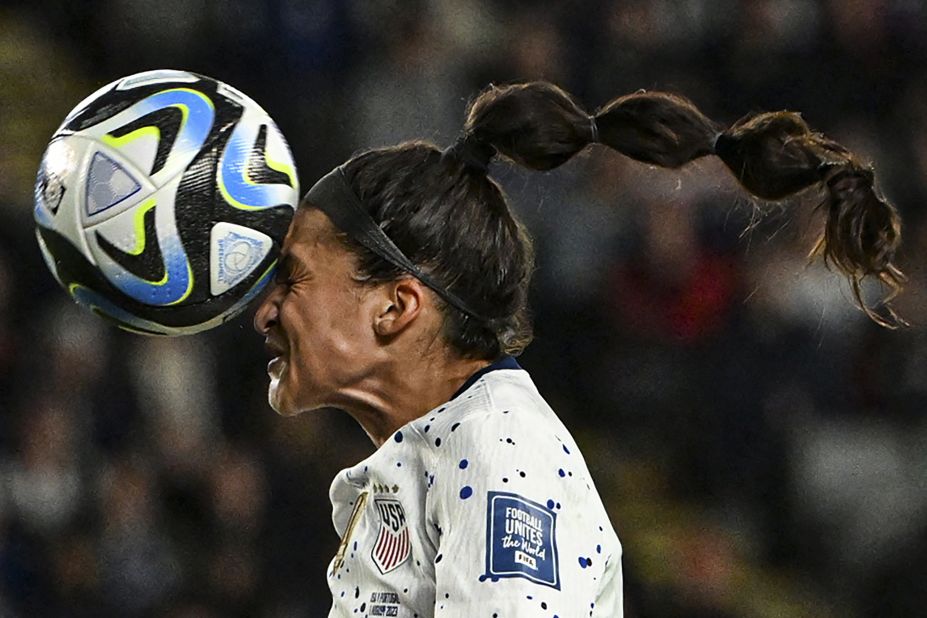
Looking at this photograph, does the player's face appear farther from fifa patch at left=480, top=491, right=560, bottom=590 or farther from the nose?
fifa patch at left=480, top=491, right=560, bottom=590

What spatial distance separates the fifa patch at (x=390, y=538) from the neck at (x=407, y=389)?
0.18m

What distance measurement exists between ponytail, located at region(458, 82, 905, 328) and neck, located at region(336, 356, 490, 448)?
33 centimetres

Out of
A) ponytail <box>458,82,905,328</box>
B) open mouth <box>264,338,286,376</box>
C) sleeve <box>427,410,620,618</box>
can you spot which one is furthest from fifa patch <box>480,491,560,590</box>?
ponytail <box>458,82,905,328</box>

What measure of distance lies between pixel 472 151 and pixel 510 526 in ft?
2.34

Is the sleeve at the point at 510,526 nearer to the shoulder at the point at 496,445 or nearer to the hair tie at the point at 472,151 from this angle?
the shoulder at the point at 496,445

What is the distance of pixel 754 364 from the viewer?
4098 millimetres

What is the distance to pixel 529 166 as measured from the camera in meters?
2.33

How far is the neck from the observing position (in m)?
2.24

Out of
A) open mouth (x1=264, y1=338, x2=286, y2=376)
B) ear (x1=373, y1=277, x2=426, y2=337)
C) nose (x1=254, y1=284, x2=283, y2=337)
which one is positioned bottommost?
open mouth (x1=264, y1=338, x2=286, y2=376)

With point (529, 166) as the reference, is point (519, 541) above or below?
below

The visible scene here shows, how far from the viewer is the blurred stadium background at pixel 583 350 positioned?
407cm

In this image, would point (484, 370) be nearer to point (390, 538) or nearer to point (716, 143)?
point (390, 538)

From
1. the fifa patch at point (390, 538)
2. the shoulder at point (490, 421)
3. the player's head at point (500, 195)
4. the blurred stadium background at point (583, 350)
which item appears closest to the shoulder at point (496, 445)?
the shoulder at point (490, 421)

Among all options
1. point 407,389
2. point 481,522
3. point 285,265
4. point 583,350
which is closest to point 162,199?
point 285,265
